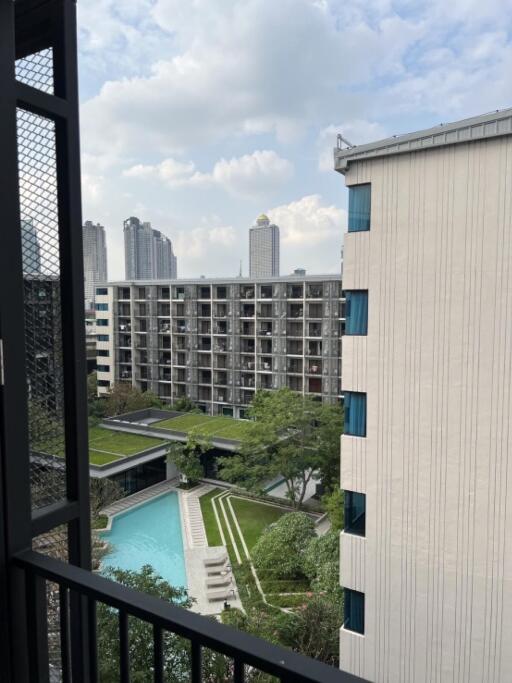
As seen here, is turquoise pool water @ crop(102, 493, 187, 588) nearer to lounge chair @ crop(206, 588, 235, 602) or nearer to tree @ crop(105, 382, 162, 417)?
lounge chair @ crop(206, 588, 235, 602)

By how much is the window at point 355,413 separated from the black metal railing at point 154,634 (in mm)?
2677

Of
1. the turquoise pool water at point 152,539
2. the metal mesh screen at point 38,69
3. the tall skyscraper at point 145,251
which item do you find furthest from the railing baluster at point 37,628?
the tall skyscraper at point 145,251

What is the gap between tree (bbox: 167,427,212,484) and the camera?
29.6 feet

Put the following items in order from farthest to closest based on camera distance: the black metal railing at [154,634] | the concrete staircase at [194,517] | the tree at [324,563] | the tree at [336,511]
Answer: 1. the concrete staircase at [194,517]
2. the tree at [336,511]
3. the tree at [324,563]
4. the black metal railing at [154,634]

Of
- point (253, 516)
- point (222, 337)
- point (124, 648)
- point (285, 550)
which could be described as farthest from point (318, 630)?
point (222, 337)

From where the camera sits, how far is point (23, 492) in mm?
734

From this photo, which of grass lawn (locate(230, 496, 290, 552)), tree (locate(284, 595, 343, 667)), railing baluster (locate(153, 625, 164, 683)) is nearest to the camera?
railing baluster (locate(153, 625, 164, 683))

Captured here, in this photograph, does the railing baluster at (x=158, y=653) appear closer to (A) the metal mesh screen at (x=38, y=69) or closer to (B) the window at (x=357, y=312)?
(A) the metal mesh screen at (x=38, y=69)

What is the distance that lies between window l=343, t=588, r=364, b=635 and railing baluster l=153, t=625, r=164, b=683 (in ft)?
10.6

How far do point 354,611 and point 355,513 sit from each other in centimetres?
69

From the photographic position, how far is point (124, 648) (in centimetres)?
61

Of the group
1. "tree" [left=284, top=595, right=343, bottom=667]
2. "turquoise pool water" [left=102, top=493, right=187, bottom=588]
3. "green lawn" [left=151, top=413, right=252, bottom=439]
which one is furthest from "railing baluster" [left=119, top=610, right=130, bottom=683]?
"green lawn" [left=151, top=413, right=252, bottom=439]

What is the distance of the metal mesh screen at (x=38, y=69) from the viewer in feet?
2.65

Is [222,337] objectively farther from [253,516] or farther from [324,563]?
[324,563]
